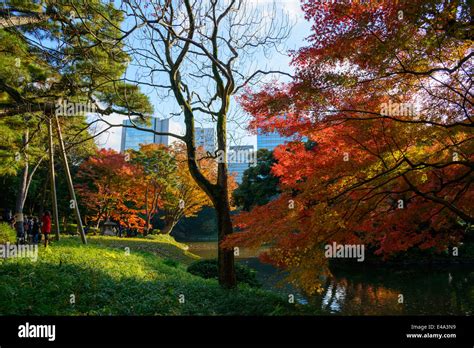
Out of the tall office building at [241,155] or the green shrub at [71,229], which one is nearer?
the tall office building at [241,155]

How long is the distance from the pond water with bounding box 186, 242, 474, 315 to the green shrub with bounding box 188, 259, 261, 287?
0.67m

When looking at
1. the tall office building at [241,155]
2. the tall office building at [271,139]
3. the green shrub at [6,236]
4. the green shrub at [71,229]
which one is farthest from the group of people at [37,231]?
the green shrub at [71,229]

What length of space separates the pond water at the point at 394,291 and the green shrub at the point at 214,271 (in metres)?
0.67

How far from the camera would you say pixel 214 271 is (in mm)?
12781

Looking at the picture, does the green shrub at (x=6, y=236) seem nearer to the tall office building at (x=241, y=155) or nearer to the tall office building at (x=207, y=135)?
the tall office building at (x=207, y=135)

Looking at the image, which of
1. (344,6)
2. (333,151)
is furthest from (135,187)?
(344,6)

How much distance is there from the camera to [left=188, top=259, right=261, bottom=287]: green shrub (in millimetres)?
11375

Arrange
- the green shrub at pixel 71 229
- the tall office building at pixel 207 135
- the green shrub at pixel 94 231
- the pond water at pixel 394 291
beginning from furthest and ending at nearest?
the green shrub at pixel 71 229, the green shrub at pixel 94 231, the tall office building at pixel 207 135, the pond water at pixel 394 291

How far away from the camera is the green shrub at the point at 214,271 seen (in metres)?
11.4

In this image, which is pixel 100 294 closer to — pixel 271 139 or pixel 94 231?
pixel 94 231

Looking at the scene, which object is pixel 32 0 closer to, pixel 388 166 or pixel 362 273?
pixel 388 166

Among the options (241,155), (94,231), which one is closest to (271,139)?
(94,231)

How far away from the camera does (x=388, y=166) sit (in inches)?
244

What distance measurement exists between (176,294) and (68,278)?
2.21m
